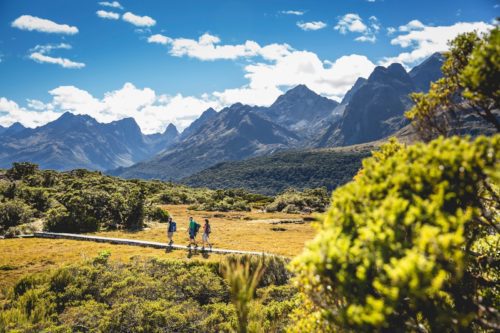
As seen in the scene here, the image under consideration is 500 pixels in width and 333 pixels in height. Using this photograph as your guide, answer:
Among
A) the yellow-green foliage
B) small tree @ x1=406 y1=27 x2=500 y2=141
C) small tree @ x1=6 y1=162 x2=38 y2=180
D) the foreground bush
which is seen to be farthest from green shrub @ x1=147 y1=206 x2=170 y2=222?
small tree @ x1=6 y1=162 x2=38 y2=180

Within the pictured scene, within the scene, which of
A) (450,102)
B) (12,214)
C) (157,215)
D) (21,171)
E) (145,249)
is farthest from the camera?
(21,171)

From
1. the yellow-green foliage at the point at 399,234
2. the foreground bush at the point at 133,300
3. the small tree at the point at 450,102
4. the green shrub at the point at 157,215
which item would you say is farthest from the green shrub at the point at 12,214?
the small tree at the point at 450,102

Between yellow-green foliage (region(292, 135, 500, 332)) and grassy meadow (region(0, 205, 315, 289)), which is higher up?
yellow-green foliage (region(292, 135, 500, 332))

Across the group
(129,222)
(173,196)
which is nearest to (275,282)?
(129,222)

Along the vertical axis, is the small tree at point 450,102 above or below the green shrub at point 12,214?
above

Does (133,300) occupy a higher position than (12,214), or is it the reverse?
(12,214)

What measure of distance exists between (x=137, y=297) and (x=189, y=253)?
27.4ft

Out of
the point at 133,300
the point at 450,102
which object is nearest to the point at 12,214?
the point at 133,300

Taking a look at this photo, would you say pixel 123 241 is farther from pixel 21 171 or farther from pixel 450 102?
pixel 21 171

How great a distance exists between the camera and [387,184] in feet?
16.7

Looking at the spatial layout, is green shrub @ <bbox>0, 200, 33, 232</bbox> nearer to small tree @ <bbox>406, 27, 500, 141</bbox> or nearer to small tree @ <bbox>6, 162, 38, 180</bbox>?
small tree @ <bbox>406, 27, 500, 141</bbox>

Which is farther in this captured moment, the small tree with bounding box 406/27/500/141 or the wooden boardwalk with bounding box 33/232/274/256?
the wooden boardwalk with bounding box 33/232/274/256

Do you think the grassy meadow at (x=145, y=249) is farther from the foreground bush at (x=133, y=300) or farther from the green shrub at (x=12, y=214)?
the green shrub at (x=12, y=214)

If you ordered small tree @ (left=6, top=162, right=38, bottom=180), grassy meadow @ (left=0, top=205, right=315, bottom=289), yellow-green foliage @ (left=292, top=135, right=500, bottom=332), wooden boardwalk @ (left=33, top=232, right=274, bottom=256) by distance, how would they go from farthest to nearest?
1. small tree @ (left=6, top=162, right=38, bottom=180)
2. wooden boardwalk @ (left=33, top=232, right=274, bottom=256)
3. grassy meadow @ (left=0, top=205, right=315, bottom=289)
4. yellow-green foliage @ (left=292, top=135, right=500, bottom=332)
